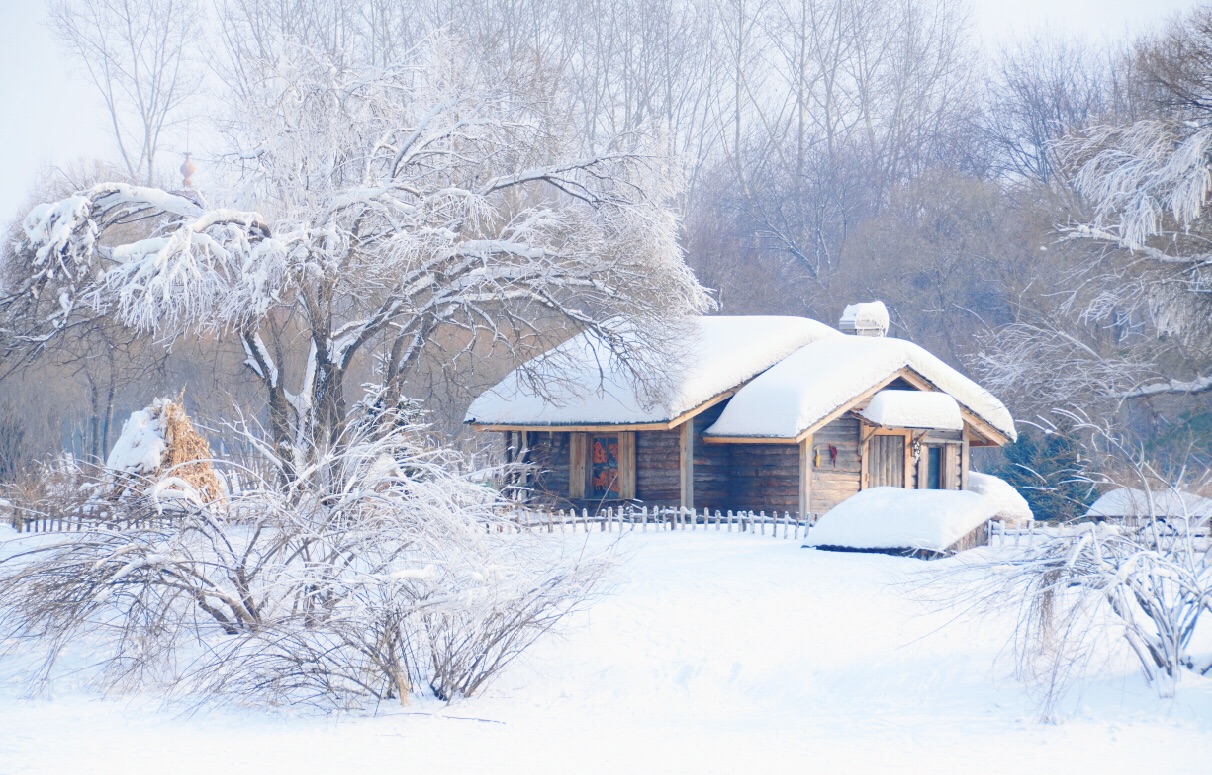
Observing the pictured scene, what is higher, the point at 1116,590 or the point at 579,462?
the point at 579,462

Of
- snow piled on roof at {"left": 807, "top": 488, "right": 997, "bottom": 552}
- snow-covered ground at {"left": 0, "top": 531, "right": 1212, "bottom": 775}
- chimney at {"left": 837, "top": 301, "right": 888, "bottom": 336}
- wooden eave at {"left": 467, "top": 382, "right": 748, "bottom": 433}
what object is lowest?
snow-covered ground at {"left": 0, "top": 531, "right": 1212, "bottom": 775}

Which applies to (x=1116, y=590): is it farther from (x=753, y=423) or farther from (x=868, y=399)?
(x=868, y=399)

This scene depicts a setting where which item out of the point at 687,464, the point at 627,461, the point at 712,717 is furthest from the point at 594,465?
the point at 712,717

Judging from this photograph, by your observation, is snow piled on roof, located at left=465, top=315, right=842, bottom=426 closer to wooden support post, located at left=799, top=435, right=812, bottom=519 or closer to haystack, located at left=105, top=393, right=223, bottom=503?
wooden support post, located at left=799, top=435, right=812, bottom=519

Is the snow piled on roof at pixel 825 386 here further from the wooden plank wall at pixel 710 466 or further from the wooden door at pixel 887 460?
the wooden door at pixel 887 460

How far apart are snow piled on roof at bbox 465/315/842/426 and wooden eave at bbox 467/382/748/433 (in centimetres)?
7

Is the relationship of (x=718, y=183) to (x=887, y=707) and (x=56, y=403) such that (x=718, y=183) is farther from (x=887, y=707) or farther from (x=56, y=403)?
(x=887, y=707)

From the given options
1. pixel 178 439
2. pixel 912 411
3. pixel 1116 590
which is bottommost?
pixel 1116 590

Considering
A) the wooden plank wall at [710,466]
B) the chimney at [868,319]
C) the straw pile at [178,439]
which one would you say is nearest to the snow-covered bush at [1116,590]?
the straw pile at [178,439]

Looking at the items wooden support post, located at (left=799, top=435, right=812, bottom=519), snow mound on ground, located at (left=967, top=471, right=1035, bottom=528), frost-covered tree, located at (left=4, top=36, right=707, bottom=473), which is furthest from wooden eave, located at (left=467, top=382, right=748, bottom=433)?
snow mound on ground, located at (left=967, top=471, right=1035, bottom=528)

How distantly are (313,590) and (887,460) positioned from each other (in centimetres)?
1672

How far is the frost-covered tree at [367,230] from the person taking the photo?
19219 millimetres

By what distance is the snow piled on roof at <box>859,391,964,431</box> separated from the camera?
81.0 ft

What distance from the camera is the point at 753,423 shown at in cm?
2406
